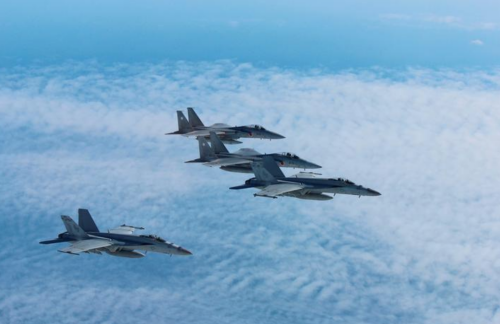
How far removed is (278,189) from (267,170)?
7.46 metres

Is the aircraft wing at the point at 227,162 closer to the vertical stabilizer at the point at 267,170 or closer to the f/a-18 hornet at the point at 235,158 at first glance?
the f/a-18 hornet at the point at 235,158

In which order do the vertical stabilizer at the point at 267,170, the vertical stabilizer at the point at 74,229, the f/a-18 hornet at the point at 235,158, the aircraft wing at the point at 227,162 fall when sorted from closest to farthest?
the vertical stabilizer at the point at 74,229
the vertical stabilizer at the point at 267,170
the aircraft wing at the point at 227,162
the f/a-18 hornet at the point at 235,158

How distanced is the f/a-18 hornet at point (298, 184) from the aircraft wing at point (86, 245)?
23257 millimetres

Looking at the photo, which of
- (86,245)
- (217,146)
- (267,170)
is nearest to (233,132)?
(217,146)

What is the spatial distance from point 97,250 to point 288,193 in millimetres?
31513

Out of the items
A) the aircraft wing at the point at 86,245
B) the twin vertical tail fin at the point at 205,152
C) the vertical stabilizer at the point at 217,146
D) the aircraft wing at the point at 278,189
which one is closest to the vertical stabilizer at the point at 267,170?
the aircraft wing at the point at 278,189

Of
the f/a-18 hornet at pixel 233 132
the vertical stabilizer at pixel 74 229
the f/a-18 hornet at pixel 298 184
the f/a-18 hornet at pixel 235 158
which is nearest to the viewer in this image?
the vertical stabilizer at pixel 74 229

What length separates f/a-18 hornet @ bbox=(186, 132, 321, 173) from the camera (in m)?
126

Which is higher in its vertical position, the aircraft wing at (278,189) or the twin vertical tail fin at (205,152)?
the twin vertical tail fin at (205,152)

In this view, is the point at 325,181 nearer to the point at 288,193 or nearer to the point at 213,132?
the point at 288,193

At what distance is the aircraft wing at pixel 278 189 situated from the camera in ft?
355

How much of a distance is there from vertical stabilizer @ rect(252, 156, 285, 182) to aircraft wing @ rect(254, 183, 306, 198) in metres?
2.84

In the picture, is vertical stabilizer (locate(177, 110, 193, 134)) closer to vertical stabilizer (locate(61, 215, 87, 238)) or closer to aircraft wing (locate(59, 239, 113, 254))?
vertical stabilizer (locate(61, 215, 87, 238))

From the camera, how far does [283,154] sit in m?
128
